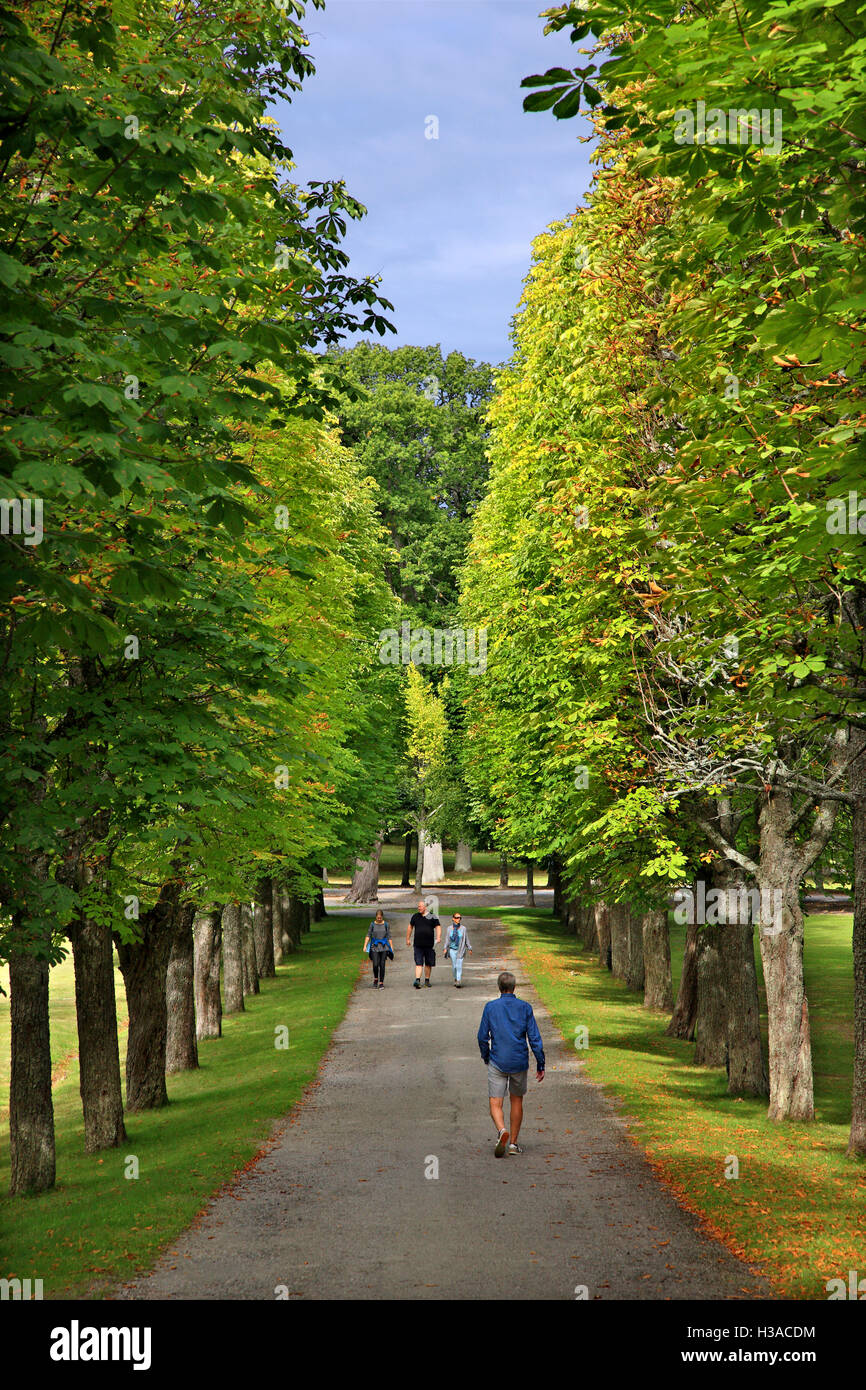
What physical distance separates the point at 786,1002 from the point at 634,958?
15.7 m

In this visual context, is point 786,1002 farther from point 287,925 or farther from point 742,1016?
point 287,925

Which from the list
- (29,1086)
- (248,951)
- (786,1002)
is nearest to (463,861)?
(248,951)

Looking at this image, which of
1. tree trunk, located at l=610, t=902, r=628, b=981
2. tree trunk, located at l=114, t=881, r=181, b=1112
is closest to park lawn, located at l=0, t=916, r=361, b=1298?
tree trunk, located at l=114, t=881, r=181, b=1112

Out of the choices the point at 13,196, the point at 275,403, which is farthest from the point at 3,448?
the point at 275,403

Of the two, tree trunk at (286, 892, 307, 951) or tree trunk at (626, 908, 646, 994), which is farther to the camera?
tree trunk at (286, 892, 307, 951)

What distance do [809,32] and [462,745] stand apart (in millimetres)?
49652

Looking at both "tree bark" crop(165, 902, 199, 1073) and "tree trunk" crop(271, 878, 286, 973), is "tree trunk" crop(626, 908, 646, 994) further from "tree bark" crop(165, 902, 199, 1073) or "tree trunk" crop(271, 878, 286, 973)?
"tree bark" crop(165, 902, 199, 1073)

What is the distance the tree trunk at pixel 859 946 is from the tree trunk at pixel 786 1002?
1.88 metres

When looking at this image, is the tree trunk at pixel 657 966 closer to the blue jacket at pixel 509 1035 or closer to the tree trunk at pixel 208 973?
the tree trunk at pixel 208 973

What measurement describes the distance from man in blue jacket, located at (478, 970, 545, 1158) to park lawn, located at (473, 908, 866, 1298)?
5.52ft

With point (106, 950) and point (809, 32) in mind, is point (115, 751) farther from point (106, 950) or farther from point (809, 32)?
point (809, 32)

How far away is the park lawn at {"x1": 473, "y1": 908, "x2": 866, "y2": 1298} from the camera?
9.52 metres

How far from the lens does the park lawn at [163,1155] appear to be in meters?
9.75

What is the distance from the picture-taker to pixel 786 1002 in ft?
50.2
